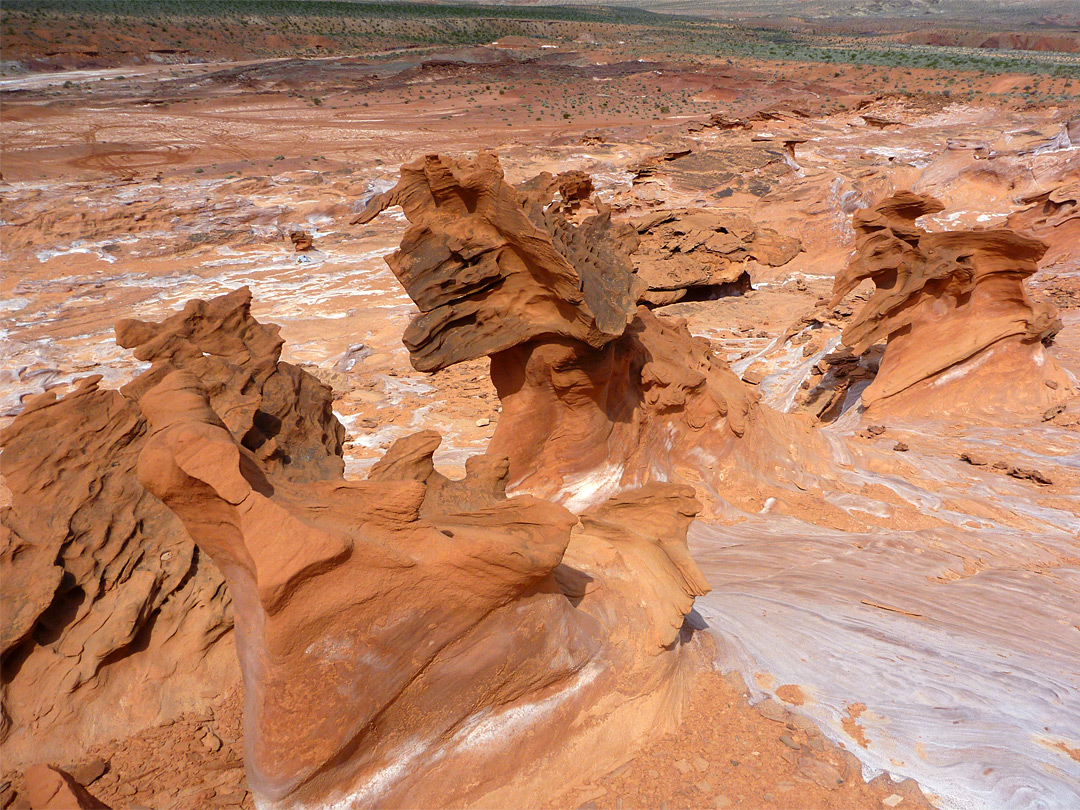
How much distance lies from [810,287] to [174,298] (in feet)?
32.4

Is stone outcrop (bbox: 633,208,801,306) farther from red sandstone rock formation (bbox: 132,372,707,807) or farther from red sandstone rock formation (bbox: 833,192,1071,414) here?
red sandstone rock formation (bbox: 132,372,707,807)

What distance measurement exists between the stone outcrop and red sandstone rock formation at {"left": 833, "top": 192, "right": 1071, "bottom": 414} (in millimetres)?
3899

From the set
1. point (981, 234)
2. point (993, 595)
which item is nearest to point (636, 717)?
point (993, 595)

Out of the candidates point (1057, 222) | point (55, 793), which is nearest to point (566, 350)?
point (55, 793)

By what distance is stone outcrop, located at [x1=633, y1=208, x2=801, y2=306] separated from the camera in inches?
416

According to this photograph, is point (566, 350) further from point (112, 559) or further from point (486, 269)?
point (112, 559)

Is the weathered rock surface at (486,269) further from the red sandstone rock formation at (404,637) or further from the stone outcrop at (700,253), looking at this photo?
the stone outcrop at (700,253)

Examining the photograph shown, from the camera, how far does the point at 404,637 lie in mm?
2125

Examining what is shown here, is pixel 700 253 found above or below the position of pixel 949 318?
below

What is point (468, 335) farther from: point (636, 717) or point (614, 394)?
point (636, 717)

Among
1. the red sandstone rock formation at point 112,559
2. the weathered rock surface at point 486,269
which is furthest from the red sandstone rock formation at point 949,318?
the red sandstone rock formation at point 112,559

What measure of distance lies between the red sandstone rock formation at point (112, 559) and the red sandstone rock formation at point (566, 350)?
3.98 ft

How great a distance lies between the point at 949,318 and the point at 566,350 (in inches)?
171

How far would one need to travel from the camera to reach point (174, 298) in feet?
34.1
